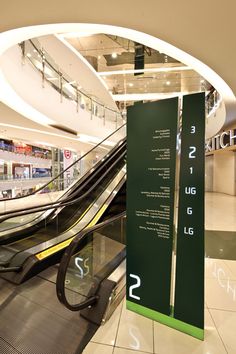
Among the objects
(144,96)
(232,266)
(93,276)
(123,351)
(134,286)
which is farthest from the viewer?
(144,96)

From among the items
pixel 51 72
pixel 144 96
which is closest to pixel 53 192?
pixel 51 72

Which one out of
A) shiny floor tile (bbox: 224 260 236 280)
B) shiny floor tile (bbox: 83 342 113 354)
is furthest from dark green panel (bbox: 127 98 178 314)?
shiny floor tile (bbox: 224 260 236 280)

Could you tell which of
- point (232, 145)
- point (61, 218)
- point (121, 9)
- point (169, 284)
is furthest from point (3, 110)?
point (232, 145)

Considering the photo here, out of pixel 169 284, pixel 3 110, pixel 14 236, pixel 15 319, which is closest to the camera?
pixel 169 284

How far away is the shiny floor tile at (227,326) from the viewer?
6.38 feet

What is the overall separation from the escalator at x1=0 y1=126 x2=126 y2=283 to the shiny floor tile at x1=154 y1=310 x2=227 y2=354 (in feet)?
6.39

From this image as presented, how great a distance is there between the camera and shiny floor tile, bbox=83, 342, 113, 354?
1.87 metres

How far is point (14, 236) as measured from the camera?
418cm

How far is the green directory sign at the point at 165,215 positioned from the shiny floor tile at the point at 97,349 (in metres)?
0.53

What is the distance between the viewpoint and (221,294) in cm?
270

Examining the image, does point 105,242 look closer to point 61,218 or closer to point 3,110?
point 61,218

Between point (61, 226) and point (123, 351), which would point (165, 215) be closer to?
point (123, 351)

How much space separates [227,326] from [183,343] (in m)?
0.55

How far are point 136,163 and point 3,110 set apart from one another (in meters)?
5.50
